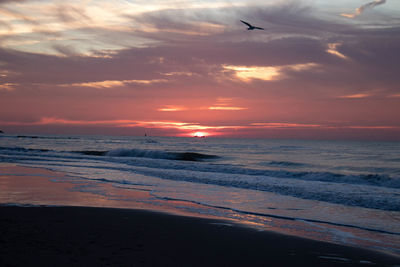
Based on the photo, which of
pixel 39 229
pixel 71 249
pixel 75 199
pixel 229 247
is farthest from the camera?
pixel 75 199

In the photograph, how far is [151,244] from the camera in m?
6.89

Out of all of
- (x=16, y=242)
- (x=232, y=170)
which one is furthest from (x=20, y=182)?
(x=232, y=170)

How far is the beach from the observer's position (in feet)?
19.4

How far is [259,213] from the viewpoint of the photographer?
10688 mm

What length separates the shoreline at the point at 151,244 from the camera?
19.3ft

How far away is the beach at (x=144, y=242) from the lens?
5.91 meters

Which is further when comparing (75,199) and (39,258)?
(75,199)

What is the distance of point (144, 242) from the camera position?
22.9 ft

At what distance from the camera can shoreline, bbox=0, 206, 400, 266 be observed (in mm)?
5887

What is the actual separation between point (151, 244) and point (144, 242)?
0.61 feet

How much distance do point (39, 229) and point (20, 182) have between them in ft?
31.5

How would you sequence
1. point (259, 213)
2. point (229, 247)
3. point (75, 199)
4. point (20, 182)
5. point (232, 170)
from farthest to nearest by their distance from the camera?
point (232, 170)
point (20, 182)
point (75, 199)
point (259, 213)
point (229, 247)

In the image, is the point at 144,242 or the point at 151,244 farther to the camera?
the point at 144,242

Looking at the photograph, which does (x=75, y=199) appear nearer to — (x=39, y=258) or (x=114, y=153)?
(x=39, y=258)
